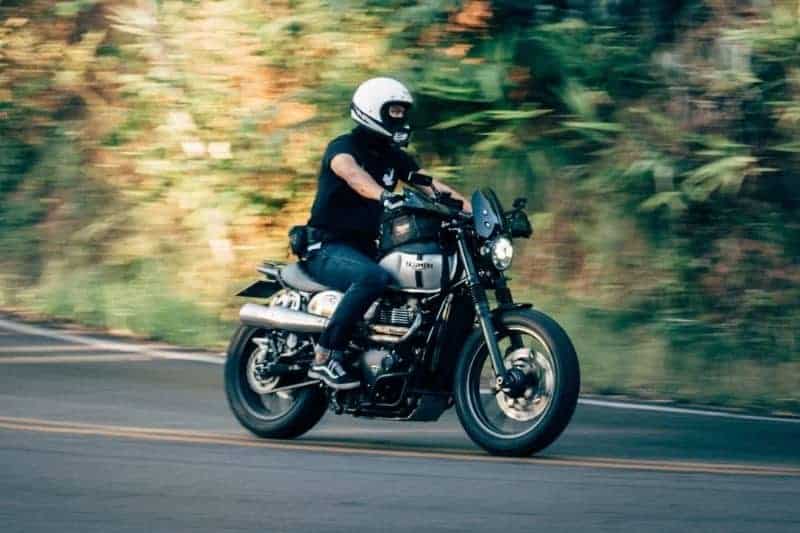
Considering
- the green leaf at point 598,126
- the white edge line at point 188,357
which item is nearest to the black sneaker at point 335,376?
the white edge line at point 188,357

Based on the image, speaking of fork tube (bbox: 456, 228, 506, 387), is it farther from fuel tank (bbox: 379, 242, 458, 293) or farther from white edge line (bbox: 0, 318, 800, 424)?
white edge line (bbox: 0, 318, 800, 424)

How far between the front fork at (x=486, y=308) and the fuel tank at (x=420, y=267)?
4.3 inches

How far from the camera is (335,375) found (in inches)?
361

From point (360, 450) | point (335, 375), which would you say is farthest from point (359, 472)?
point (335, 375)

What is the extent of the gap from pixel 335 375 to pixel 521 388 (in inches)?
43.2

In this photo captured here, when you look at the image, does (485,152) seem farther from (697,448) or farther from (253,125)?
(697,448)

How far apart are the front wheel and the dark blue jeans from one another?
23.7 inches

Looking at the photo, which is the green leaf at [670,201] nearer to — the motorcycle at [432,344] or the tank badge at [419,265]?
the motorcycle at [432,344]

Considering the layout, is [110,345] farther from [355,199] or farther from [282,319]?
[355,199]

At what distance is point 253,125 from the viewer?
15.1 meters

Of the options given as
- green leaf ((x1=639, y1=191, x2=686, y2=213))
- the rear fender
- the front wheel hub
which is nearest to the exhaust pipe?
the rear fender

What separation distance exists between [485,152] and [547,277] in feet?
3.78

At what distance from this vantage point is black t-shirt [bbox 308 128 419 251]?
30.8 feet

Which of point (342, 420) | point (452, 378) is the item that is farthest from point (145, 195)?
point (452, 378)
